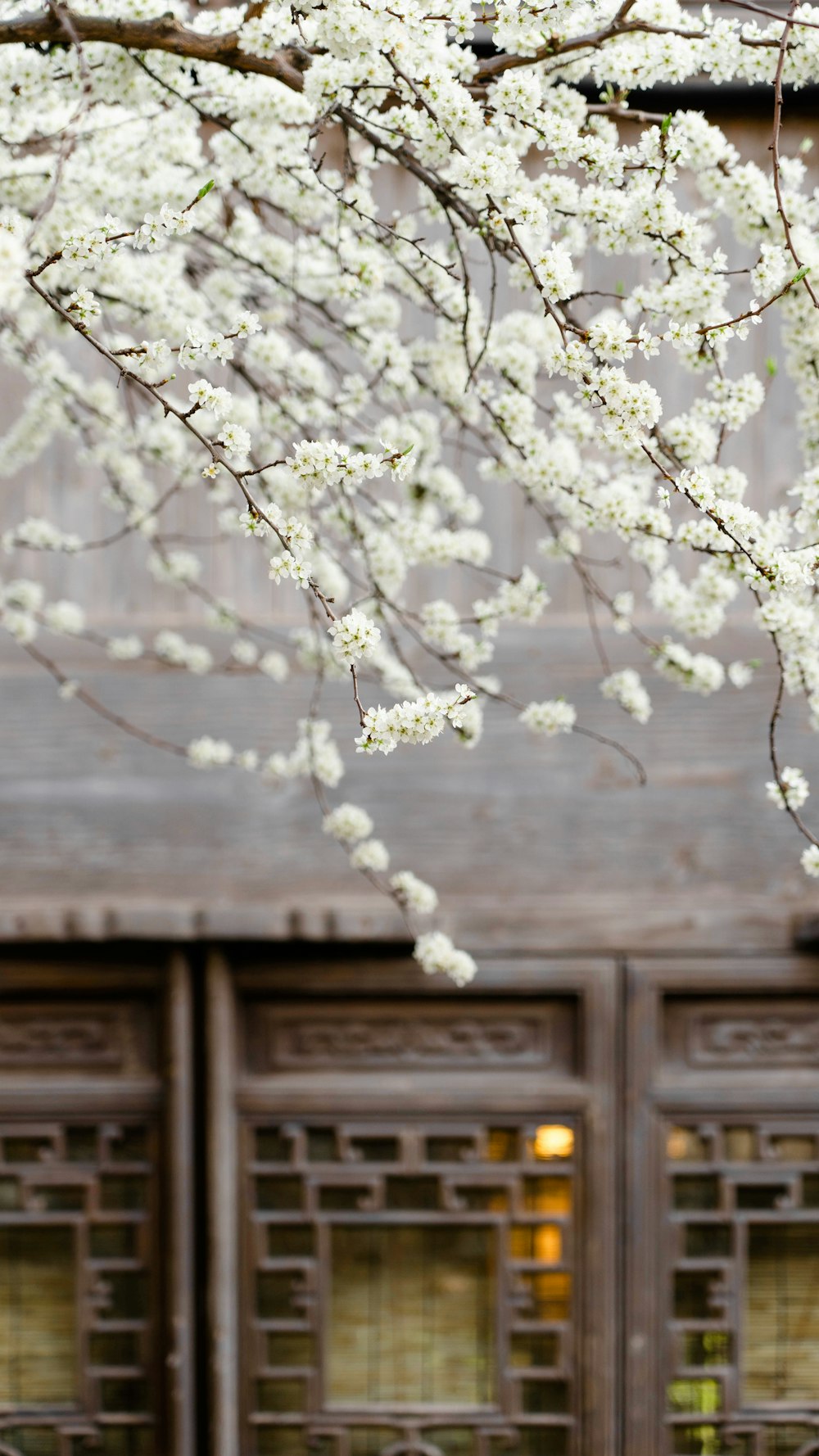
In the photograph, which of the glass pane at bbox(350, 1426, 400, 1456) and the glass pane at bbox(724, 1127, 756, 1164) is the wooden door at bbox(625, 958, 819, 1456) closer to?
the glass pane at bbox(724, 1127, 756, 1164)

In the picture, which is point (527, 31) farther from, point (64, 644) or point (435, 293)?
point (64, 644)

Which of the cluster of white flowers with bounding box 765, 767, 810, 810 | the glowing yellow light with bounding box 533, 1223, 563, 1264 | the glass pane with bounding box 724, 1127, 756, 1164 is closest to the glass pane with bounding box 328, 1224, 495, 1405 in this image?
the glowing yellow light with bounding box 533, 1223, 563, 1264

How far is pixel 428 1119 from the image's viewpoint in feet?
8.94

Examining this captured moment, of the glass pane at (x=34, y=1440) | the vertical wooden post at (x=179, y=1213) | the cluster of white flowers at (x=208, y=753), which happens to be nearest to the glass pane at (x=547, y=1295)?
the vertical wooden post at (x=179, y=1213)

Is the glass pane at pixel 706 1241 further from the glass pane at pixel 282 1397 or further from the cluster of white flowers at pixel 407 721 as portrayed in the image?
the cluster of white flowers at pixel 407 721

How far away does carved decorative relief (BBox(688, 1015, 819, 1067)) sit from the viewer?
2754 mm

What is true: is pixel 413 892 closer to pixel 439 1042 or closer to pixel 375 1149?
pixel 439 1042

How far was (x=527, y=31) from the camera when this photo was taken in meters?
1.52

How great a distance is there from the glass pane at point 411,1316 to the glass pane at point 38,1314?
60 centimetres

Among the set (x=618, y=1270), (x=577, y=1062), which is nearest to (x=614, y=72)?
(x=577, y=1062)

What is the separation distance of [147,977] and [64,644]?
31.8 inches

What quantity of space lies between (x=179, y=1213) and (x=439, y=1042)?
26.6 inches

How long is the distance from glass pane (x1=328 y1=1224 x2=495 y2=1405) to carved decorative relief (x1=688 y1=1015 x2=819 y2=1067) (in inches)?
25.5

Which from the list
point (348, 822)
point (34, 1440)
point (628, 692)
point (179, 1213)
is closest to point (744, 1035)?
point (628, 692)
